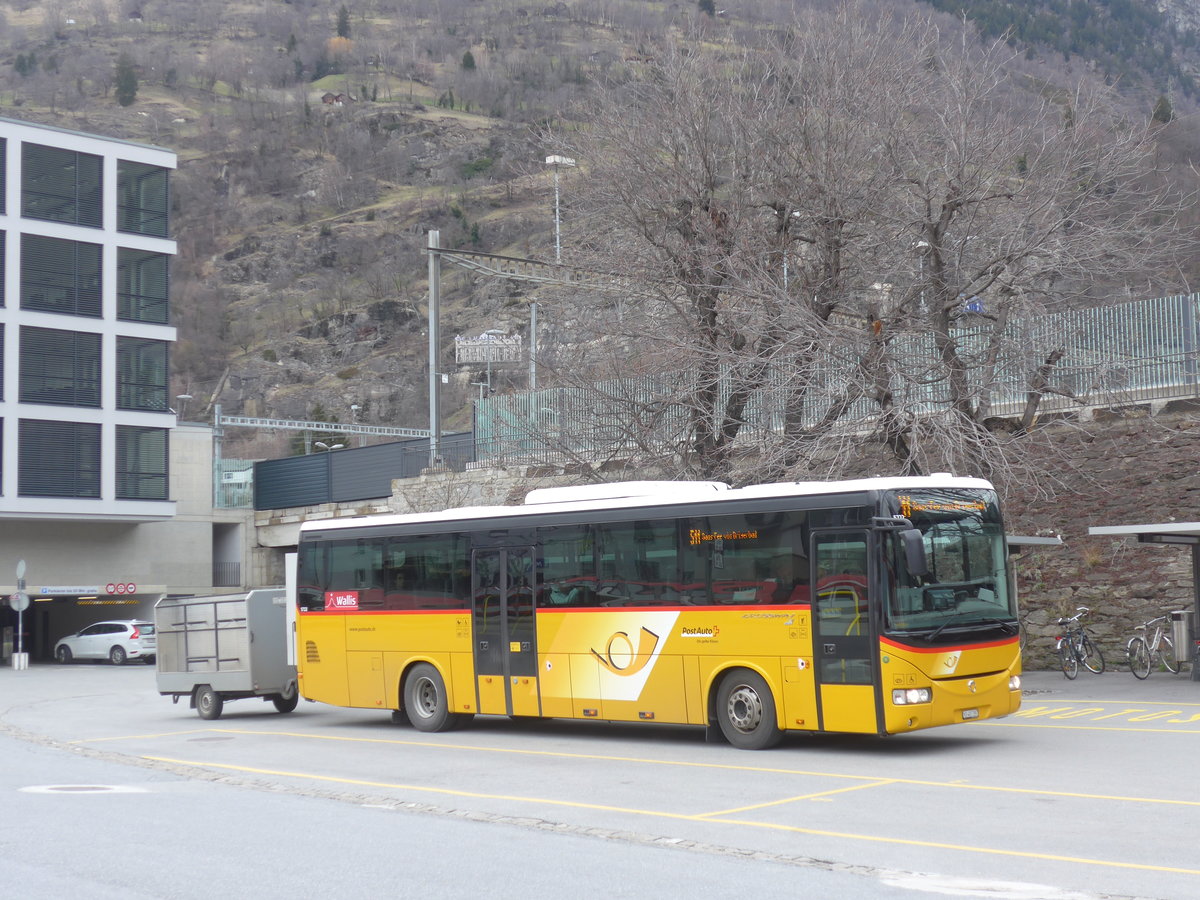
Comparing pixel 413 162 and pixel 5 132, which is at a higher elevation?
pixel 413 162

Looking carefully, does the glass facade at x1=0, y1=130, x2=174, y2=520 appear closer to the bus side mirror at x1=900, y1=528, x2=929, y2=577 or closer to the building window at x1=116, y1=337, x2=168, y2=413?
the building window at x1=116, y1=337, x2=168, y2=413

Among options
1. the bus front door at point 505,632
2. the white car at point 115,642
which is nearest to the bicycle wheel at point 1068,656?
the bus front door at point 505,632

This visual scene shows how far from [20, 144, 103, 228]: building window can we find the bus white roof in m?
33.2

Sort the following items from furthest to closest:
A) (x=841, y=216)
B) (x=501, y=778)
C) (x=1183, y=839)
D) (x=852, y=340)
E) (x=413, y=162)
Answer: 1. (x=413, y=162)
2. (x=841, y=216)
3. (x=852, y=340)
4. (x=501, y=778)
5. (x=1183, y=839)

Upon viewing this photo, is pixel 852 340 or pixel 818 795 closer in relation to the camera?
pixel 818 795

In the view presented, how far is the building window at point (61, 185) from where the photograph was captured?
155 feet

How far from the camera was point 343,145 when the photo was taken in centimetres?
15788

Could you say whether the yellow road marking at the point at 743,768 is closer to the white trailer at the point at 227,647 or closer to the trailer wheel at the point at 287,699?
the white trailer at the point at 227,647

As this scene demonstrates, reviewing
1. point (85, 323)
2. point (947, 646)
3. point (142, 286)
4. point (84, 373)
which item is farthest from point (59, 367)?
point (947, 646)

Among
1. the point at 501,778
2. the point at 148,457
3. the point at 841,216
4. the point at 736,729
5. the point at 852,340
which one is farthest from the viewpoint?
the point at 148,457

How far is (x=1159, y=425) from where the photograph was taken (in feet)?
76.1

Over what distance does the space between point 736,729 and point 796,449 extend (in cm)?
719

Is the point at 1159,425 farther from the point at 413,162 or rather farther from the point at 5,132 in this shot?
the point at 413,162

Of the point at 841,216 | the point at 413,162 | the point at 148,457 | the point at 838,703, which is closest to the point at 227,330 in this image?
the point at 413,162
